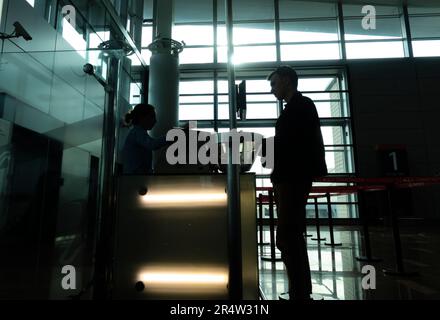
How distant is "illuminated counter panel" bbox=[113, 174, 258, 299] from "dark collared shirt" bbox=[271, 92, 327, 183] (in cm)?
27

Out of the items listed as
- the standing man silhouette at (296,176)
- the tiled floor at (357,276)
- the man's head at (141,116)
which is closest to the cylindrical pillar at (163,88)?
the man's head at (141,116)

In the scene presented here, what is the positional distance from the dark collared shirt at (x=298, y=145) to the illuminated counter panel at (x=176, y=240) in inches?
10.5

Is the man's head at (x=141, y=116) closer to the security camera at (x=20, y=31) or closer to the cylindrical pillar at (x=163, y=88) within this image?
the cylindrical pillar at (x=163, y=88)

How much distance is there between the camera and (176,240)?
4.93 feet

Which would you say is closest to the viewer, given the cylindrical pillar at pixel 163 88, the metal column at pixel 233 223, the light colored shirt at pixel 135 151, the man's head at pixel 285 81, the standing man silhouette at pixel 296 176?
the metal column at pixel 233 223

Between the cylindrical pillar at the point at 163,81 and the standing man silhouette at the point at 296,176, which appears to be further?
the cylindrical pillar at the point at 163,81

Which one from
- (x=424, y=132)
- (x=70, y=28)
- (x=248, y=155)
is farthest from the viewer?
(x=424, y=132)

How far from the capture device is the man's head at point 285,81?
1.66 metres

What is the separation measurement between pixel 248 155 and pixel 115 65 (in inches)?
34.3

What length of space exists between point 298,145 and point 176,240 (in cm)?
78

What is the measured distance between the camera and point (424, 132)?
7895mm

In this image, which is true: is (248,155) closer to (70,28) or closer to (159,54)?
(159,54)

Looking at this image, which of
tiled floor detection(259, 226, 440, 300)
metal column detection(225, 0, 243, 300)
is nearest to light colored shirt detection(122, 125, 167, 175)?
metal column detection(225, 0, 243, 300)
